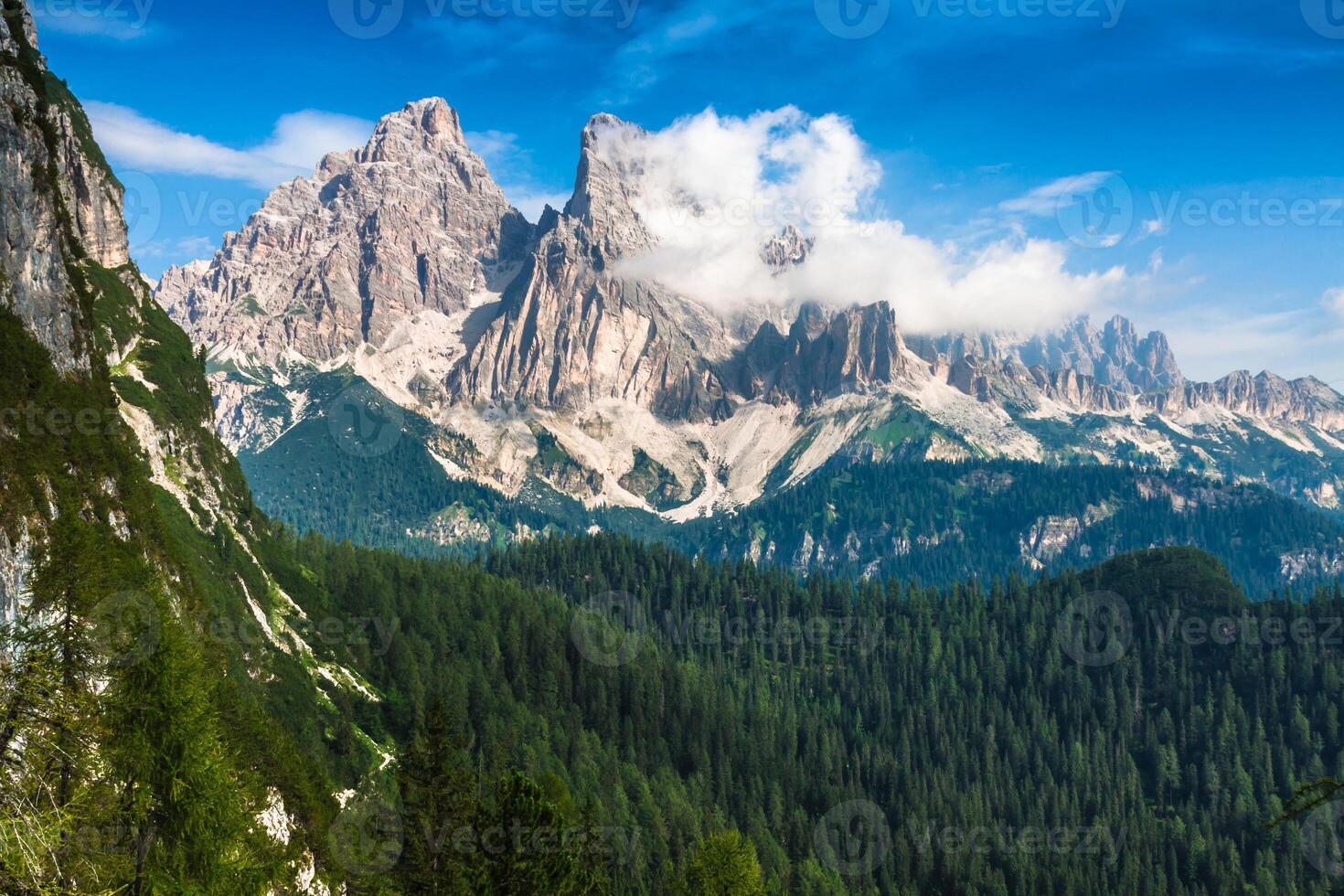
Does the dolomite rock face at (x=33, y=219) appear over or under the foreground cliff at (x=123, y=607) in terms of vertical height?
over

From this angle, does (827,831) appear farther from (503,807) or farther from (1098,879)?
(503,807)

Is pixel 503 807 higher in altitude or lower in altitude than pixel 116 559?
lower

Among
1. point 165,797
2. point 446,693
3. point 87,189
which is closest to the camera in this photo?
point 165,797

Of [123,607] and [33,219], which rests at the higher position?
[33,219]

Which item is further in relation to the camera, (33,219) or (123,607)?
(33,219)

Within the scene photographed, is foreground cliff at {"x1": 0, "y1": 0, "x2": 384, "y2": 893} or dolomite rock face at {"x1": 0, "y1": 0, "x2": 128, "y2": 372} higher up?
dolomite rock face at {"x1": 0, "y1": 0, "x2": 128, "y2": 372}

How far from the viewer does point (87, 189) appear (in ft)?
404

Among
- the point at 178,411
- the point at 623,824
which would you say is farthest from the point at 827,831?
the point at 178,411

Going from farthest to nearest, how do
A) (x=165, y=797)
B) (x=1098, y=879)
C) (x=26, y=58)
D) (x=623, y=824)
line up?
(x=1098, y=879) < (x=623, y=824) < (x=26, y=58) < (x=165, y=797)

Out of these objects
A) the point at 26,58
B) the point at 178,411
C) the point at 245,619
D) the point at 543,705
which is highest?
the point at 26,58

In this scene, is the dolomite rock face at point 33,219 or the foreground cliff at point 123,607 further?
the dolomite rock face at point 33,219

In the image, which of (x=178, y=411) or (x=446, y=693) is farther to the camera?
(x=446, y=693)

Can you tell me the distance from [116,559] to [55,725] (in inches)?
1302

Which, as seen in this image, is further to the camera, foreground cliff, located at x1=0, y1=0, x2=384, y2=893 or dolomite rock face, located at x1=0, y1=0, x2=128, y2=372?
dolomite rock face, located at x1=0, y1=0, x2=128, y2=372
